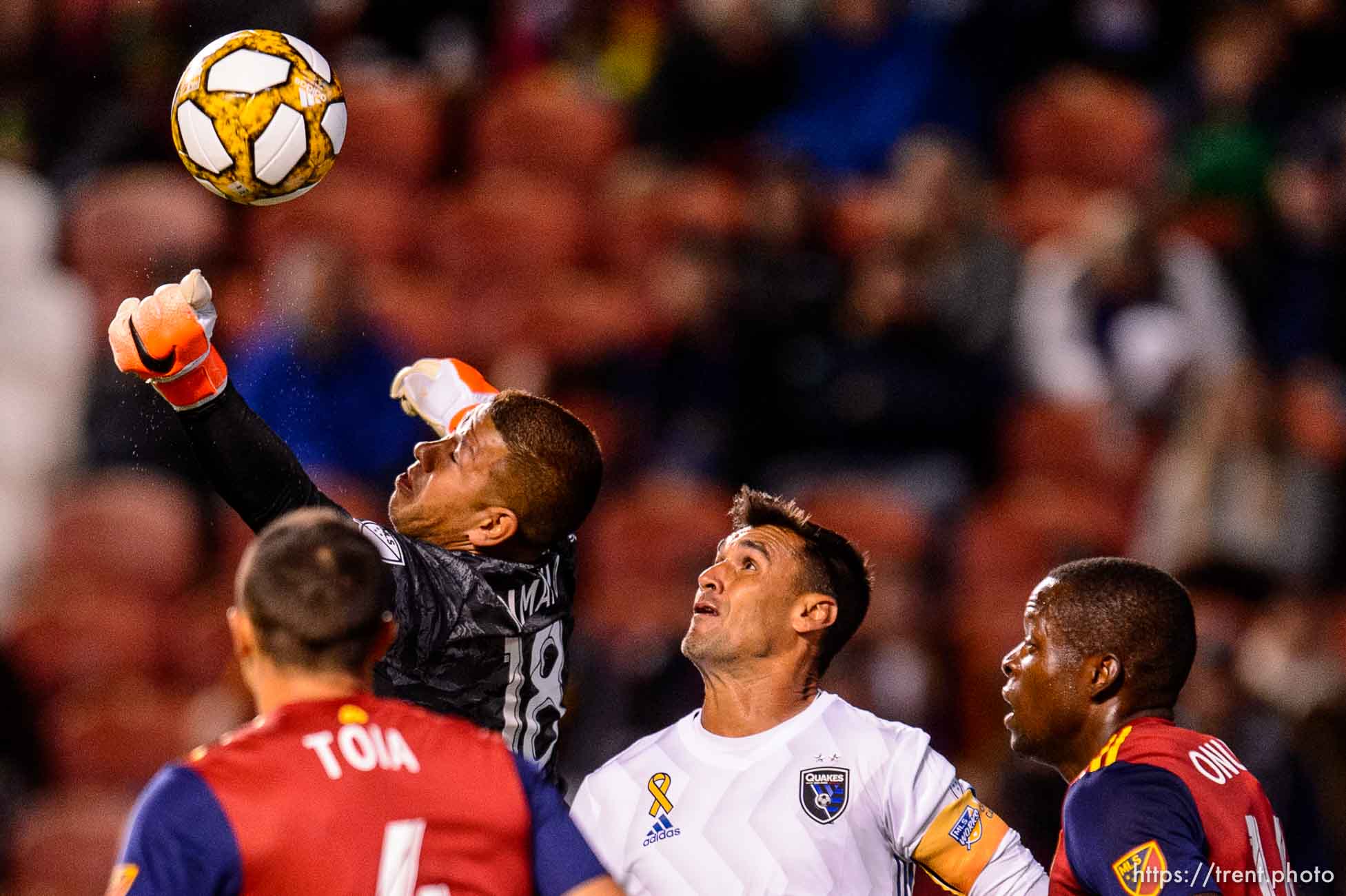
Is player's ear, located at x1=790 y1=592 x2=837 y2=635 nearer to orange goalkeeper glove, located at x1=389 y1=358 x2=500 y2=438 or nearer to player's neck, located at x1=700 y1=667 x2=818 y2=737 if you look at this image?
player's neck, located at x1=700 y1=667 x2=818 y2=737

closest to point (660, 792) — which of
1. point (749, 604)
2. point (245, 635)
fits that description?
point (749, 604)

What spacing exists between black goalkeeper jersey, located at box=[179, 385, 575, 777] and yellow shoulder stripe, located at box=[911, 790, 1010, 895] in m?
0.93

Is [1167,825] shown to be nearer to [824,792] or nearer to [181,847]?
[824,792]

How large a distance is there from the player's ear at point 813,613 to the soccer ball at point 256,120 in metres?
1.60

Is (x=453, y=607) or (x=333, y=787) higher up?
(x=453, y=607)

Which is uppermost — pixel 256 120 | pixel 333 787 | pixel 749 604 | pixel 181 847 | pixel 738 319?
pixel 738 319

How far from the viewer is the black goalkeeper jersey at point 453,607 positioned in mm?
3848

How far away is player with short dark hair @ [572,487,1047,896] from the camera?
398 centimetres

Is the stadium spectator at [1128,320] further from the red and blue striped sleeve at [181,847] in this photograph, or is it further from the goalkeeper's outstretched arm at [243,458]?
the red and blue striped sleeve at [181,847]

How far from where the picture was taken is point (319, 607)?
3102 millimetres

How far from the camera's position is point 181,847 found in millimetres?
2896

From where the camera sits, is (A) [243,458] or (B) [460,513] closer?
(A) [243,458]

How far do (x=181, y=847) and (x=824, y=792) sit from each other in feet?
5.29

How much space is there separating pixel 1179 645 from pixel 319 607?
2.03 meters
